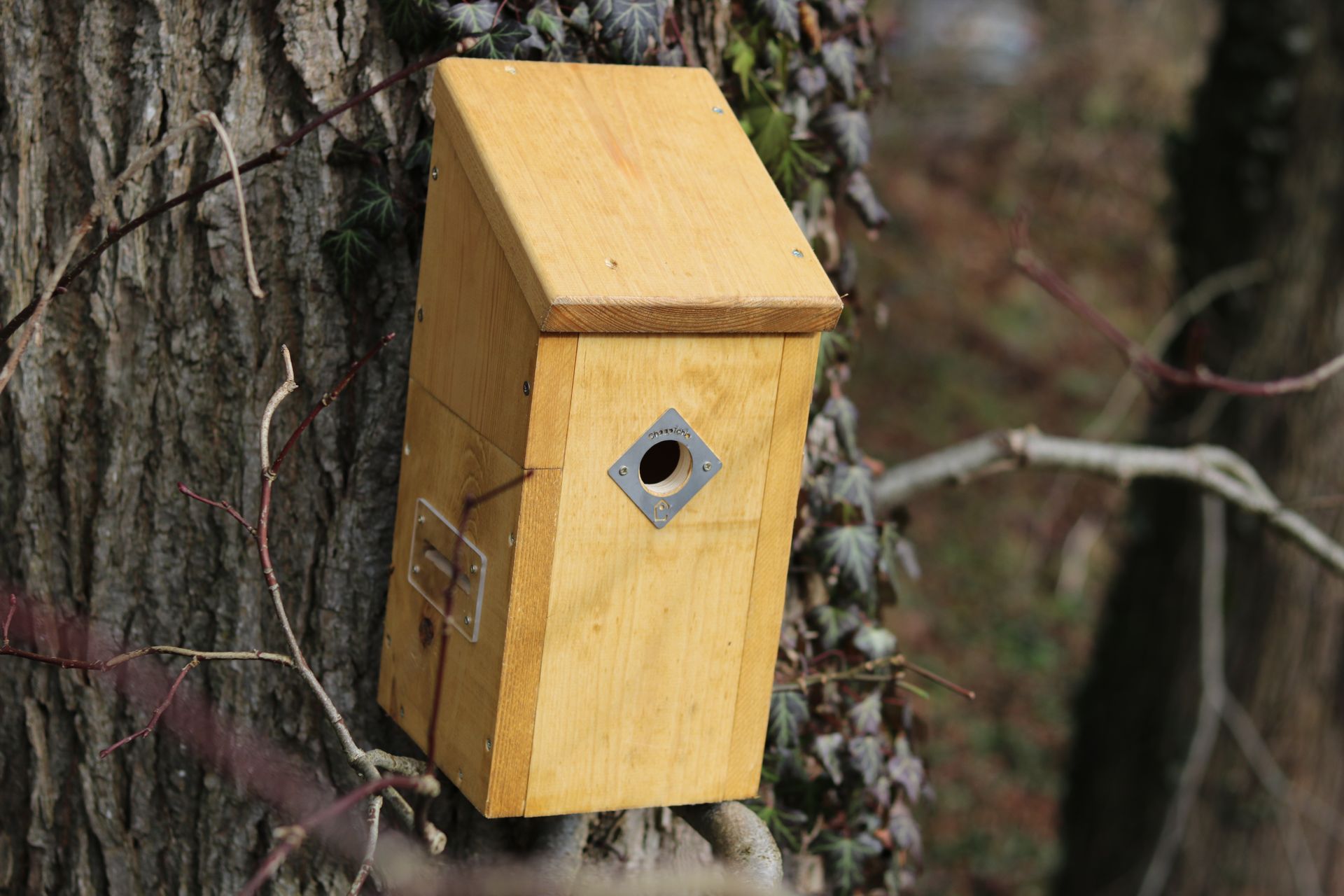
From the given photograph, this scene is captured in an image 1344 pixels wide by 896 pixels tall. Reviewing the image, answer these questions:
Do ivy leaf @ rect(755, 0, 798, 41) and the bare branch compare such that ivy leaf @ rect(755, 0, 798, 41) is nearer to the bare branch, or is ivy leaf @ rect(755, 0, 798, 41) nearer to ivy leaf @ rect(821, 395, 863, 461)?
ivy leaf @ rect(821, 395, 863, 461)

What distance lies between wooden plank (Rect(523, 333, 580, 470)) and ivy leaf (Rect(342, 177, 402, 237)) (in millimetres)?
450

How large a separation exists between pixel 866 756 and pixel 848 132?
1037 millimetres

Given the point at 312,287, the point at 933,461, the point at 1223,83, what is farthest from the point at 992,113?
the point at 312,287

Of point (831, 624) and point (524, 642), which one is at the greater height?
point (524, 642)

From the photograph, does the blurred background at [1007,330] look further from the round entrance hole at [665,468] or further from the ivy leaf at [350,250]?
the ivy leaf at [350,250]

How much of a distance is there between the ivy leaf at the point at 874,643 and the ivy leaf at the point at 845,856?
33cm

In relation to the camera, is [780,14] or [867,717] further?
[867,717]

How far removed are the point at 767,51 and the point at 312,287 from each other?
802 mm

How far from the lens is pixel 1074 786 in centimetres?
533

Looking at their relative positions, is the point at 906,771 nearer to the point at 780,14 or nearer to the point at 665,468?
the point at 665,468

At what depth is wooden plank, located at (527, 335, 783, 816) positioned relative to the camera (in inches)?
66.0

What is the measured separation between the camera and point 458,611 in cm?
183

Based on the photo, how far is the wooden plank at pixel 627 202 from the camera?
162 centimetres

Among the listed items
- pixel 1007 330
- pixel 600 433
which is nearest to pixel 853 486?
pixel 600 433
